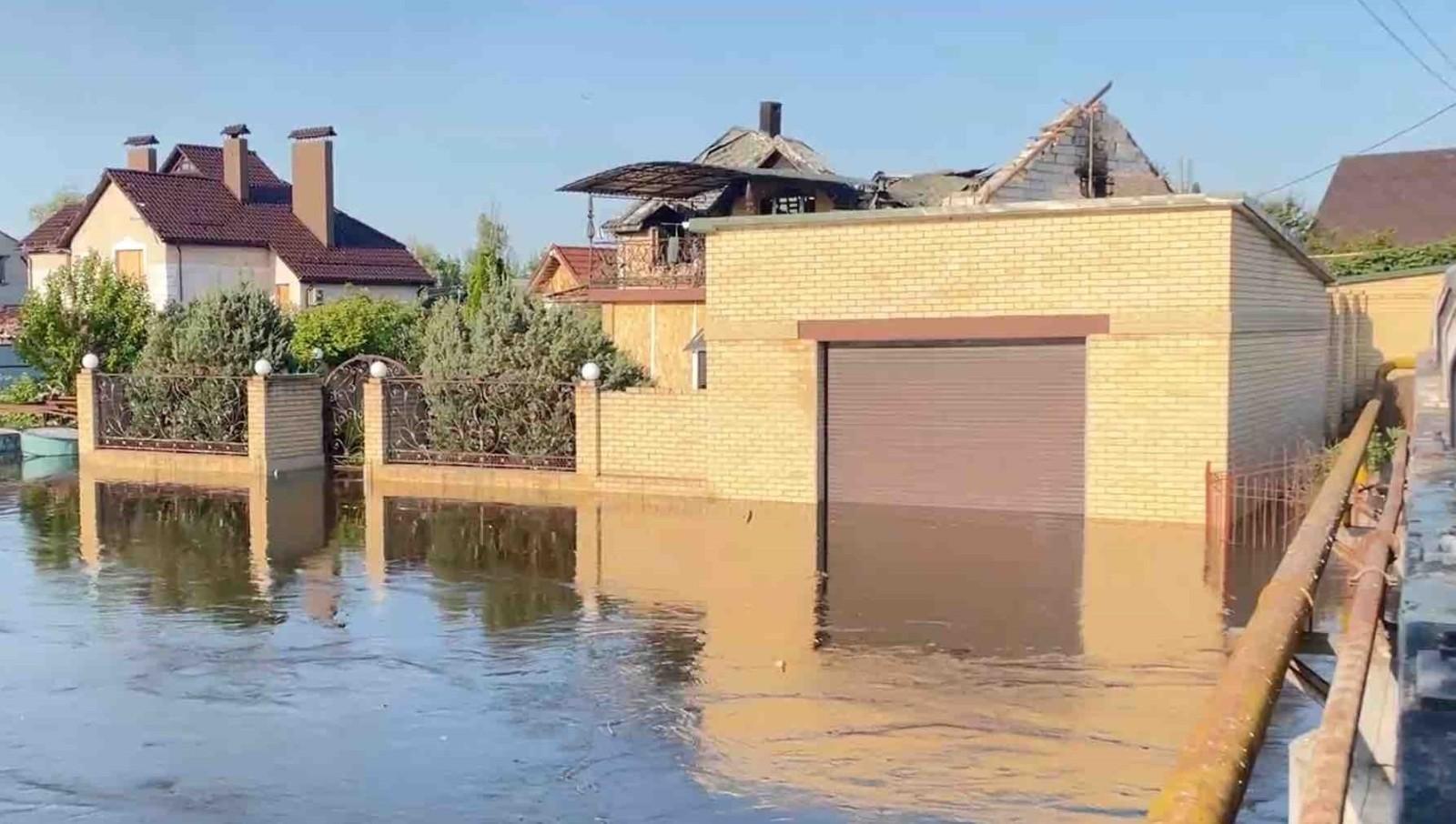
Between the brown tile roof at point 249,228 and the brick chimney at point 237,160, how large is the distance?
1.06 ft

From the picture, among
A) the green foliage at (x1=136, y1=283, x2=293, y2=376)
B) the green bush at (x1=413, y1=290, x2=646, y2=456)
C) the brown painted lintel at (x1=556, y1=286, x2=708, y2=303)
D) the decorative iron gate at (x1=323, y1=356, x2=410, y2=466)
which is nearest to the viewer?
the green bush at (x1=413, y1=290, x2=646, y2=456)

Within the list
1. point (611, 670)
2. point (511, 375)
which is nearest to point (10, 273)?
point (511, 375)

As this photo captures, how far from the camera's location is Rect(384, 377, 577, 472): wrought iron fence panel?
2041 centimetres

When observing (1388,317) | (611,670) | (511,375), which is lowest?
(611,670)

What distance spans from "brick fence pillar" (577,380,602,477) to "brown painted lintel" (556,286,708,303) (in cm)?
974

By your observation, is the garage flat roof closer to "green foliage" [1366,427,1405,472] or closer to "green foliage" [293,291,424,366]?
"green foliage" [1366,427,1405,472]

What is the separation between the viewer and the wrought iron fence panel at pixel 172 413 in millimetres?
23062

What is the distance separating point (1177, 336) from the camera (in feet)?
50.8

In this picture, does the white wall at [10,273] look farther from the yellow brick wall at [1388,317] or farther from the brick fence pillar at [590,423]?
the yellow brick wall at [1388,317]

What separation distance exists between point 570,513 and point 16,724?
955 cm

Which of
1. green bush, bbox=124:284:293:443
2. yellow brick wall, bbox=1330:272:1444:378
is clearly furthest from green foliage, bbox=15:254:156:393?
yellow brick wall, bbox=1330:272:1444:378

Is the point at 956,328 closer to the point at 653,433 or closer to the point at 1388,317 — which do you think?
the point at 653,433

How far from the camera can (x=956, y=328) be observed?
1678cm

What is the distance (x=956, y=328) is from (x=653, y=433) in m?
4.71
